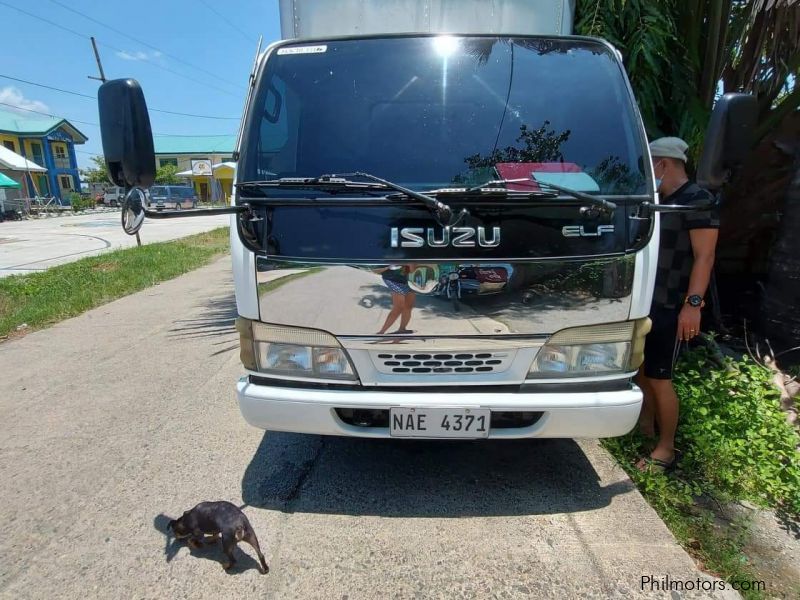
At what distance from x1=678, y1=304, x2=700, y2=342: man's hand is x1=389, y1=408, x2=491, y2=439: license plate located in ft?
4.41

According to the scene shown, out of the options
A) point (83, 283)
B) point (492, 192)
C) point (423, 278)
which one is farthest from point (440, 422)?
point (83, 283)

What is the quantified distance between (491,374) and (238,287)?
1239 mm

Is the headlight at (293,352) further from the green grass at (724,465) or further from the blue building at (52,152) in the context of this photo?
the blue building at (52,152)

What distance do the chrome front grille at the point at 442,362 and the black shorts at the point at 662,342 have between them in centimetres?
109

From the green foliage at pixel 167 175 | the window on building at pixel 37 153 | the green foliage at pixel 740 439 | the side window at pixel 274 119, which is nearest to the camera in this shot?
the side window at pixel 274 119

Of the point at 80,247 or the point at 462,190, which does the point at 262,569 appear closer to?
the point at 462,190

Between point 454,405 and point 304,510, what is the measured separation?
1045mm

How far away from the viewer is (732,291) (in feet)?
17.3

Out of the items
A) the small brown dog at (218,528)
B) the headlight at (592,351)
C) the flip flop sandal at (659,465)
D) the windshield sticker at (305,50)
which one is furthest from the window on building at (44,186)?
the flip flop sandal at (659,465)

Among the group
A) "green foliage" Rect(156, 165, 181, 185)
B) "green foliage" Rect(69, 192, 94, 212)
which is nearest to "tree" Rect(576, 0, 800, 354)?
"green foliage" Rect(69, 192, 94, 212)

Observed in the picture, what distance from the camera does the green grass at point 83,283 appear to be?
664 cm

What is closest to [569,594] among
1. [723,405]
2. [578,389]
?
[578,389]

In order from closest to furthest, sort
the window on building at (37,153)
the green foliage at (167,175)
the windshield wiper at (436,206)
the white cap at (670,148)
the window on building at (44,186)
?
the windshield wiper at (436,206) → the white cap at (670,148) → the window on building at (44,186) → the window on building at (37,153) → the green foliage at (167,175)

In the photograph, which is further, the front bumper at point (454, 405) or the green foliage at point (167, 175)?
the green foliage at point (167, 175)
